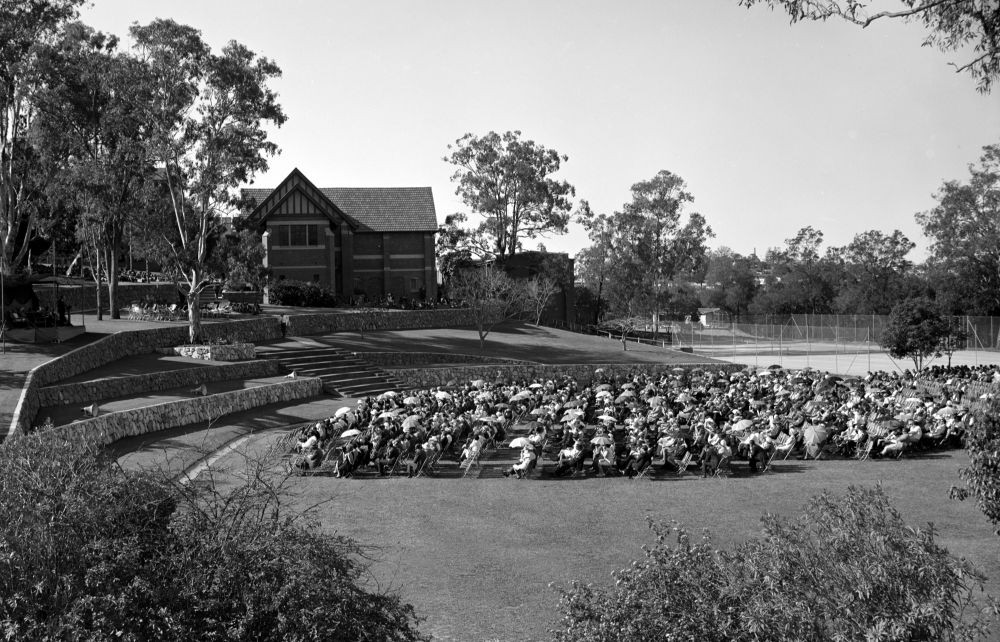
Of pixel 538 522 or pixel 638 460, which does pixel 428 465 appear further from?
pixel 538 522

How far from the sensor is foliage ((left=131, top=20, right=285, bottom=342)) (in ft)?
104

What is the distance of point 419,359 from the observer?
42.4 metres

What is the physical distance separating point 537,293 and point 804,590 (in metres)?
52.3

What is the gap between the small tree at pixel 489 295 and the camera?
5148 centimetres

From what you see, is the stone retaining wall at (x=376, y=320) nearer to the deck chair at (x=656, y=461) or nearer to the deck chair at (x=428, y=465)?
the deck chair at (x=428, y=465)

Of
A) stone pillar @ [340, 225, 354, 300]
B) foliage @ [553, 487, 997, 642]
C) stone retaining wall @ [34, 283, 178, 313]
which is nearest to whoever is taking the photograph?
foliage @ [553, 487, 997, 642]

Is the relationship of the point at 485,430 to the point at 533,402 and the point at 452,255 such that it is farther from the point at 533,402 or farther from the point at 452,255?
the point at 452,255

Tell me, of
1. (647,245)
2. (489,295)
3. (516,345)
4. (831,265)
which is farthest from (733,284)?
(516,345)

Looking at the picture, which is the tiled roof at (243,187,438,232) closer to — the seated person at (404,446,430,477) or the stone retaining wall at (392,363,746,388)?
the stone retaining wall at (392,363,746,388)

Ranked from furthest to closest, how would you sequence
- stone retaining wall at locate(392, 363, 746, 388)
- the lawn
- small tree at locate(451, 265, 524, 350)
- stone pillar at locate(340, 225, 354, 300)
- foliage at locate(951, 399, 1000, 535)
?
stone pillar at locate(340, 225, 354, 300), small tree at locate(451, 265, 524, 350), the lawn, stone retaining wall at locate(392, 363, 746, 388), foliage at locate(951, 399, 1000, 535)

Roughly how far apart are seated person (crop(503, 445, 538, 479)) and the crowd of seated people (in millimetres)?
27

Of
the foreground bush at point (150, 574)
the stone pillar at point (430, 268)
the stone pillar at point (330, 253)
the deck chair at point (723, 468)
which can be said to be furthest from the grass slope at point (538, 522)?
the stone pillar at point (430, 268)

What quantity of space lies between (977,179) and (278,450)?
2356 inches

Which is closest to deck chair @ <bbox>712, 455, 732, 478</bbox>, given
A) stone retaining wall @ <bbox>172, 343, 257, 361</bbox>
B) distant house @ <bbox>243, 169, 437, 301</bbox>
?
stone retaining wall @ <bbox>172, 343, 257, 361</bbox>
